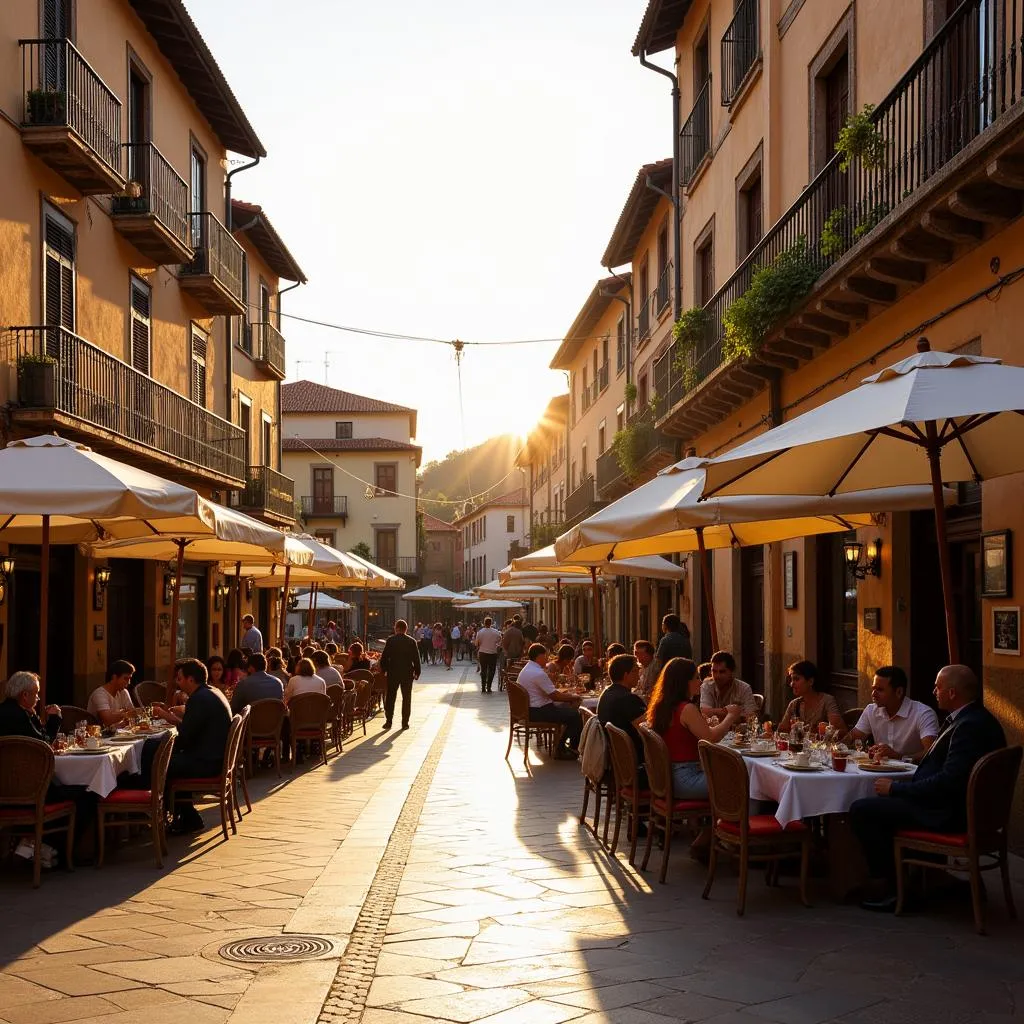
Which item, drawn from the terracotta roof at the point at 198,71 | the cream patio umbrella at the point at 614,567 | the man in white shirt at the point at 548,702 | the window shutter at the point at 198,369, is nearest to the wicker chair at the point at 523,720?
the man in white shirt at the point at 548,702

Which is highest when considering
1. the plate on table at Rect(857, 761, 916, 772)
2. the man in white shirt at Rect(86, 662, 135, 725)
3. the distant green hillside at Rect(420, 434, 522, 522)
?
the distant green hillside at Rect(420, 434, 522, 522)

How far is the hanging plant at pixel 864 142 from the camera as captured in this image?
1120 centimetres

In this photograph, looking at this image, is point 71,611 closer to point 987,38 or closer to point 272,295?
point 987,38

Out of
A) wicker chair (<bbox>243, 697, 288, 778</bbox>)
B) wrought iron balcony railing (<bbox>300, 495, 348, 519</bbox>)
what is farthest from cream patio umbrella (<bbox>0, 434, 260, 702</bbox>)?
wrought iron balcony railing (<bbox>300, 495, 348, 519</bbox>)

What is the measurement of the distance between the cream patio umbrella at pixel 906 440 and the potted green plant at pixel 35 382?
9.25 meters

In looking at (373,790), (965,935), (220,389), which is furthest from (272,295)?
(965,935)

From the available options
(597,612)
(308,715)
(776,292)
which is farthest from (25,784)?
(597,612)

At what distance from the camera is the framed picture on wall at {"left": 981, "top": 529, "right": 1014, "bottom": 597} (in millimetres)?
8938

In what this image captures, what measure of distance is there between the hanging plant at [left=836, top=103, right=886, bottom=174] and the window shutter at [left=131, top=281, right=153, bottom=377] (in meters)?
11.8

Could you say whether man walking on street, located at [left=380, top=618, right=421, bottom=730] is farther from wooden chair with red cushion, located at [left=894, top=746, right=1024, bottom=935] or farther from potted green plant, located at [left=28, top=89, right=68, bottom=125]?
wooden chair with red cushion, located at [left=894, top=746, right=1024, bottom=935]

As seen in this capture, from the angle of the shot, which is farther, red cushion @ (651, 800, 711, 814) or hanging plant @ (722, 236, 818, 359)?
hanging plant @ (722, 236, 818, 359)

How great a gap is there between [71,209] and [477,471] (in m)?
111

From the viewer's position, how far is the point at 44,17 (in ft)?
51.0

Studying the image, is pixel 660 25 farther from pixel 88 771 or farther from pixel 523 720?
pixel 88 771
